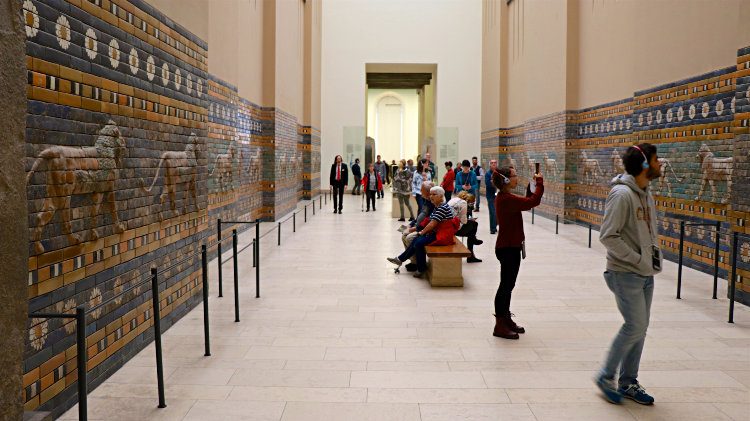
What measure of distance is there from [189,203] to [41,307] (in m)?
3.22

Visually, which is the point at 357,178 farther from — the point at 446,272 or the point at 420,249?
the point at 446,272

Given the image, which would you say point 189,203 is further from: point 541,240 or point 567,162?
point 567,162

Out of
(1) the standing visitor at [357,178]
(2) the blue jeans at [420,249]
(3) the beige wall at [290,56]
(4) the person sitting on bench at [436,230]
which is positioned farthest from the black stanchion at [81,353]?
(1) the standing visitor at [357,178]

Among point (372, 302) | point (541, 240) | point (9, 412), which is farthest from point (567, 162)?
point (9, 412)

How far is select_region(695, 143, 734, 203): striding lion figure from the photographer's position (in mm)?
9492

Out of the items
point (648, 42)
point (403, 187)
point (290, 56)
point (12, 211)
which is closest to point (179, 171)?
point (12, 211)

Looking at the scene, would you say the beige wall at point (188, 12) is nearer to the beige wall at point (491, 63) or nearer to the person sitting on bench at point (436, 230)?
the person sitting on bench at point (436, 230)

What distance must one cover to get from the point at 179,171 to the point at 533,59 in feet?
52.9

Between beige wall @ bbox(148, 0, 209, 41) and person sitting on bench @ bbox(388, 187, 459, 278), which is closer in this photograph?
beige wall @ bbox(148, 0, 209, 41)

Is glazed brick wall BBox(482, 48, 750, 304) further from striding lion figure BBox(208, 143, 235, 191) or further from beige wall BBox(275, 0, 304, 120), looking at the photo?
striding lion figure BBox(208, 143, 235, 191)

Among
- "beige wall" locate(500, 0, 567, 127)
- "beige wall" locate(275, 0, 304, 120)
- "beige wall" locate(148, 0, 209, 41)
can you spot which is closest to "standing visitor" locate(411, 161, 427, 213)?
"beige wall" locate(275, 0, 304, 120)

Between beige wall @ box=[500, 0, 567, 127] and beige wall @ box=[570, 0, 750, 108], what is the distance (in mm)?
812

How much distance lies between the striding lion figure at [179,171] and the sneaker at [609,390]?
4266 mm

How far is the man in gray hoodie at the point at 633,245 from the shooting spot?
4.47 m
